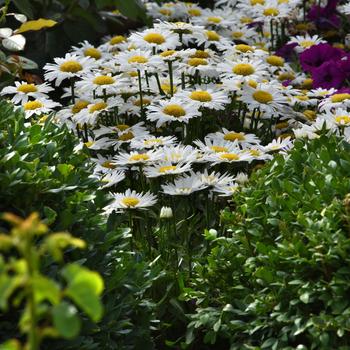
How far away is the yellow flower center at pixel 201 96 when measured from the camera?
3.65 m

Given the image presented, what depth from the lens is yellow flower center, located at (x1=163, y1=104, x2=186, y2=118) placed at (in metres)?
3.52

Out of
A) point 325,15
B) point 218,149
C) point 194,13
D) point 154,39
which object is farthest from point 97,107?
point 325,15

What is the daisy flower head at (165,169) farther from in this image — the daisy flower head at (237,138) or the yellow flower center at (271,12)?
the yellow flower center at (271,12)

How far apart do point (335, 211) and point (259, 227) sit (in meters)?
0.27

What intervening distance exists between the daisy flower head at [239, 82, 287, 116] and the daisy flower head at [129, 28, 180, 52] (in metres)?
0.43

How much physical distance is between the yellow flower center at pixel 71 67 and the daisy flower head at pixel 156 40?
309 millimetres

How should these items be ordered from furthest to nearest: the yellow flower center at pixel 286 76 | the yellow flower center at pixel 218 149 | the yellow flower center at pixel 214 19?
1. the yellow flower center at pixel 214 19
2. the yellow flower center at pixel 286 76
3. the yellow flower center at pixel 218 149

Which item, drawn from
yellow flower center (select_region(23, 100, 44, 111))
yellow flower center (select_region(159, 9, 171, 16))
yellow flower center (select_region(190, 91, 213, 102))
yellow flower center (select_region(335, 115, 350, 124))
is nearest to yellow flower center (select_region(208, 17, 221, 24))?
yellow flower center (select_region(159, 9, 171, 16))

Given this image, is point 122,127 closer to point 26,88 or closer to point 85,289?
point 26,88

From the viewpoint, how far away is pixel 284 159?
281 cm

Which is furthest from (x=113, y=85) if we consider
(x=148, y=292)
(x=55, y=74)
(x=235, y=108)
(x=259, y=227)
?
(x=259, y=227)

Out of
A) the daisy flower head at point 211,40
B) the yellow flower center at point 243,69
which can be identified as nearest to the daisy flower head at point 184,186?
the yellow flower center at point 243,69

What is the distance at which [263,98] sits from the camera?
378 centimetres

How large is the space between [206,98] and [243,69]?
31 centimetres
